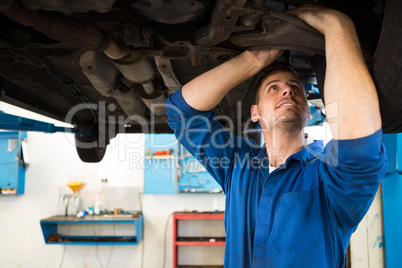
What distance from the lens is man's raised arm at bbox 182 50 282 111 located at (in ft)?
3.40

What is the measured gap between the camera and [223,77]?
3.58 feet

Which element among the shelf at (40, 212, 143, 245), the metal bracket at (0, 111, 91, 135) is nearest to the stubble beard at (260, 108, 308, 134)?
the metal bracket at (0, 111, 91, 135)

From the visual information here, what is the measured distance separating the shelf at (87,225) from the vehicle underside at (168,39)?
112 inches

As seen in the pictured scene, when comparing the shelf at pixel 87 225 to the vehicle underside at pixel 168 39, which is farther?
the shelf at pixel 87 225

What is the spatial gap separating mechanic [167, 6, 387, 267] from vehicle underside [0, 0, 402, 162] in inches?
2.8

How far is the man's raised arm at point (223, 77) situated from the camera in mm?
1036

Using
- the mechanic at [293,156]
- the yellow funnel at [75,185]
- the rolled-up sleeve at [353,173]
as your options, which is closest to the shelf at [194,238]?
the yellow funnel at [75,185]

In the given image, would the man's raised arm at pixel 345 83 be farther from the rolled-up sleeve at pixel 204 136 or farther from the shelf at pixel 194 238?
the shelf at pixel 194 238

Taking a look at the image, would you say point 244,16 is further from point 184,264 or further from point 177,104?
point 184,264

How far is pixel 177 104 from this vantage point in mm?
1162

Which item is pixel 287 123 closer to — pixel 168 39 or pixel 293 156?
pixel 293 156

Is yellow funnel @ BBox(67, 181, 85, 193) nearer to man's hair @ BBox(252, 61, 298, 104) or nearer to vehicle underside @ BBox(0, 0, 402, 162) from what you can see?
vehicle underside @ BBox(0, 0, 402, 162)

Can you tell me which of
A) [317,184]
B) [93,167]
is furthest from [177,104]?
[93,167]

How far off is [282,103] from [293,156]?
204mm
